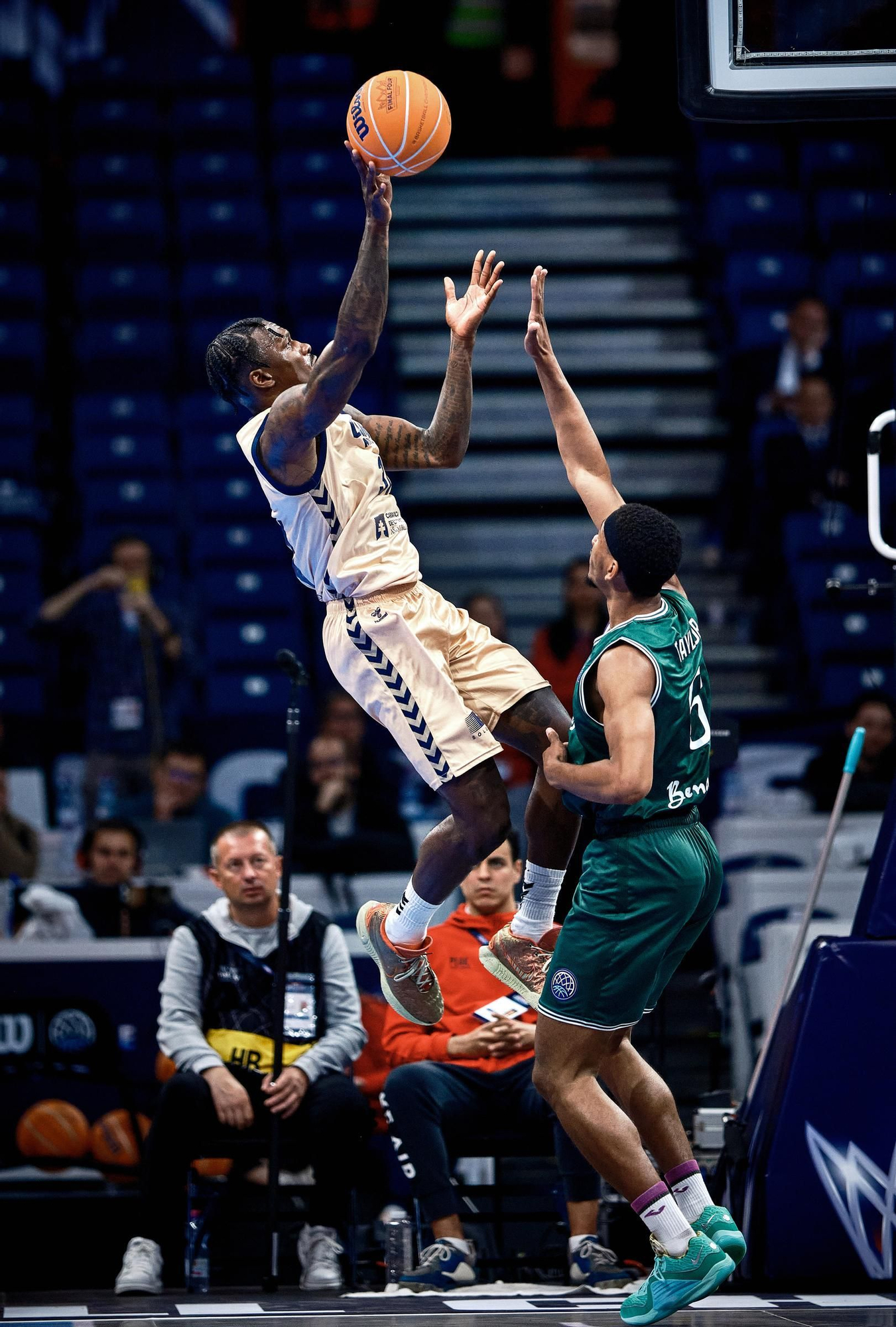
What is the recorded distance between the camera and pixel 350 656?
16.9 feet

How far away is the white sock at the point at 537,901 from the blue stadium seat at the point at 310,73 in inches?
484

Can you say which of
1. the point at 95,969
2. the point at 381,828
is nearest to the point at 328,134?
the point at 381,828

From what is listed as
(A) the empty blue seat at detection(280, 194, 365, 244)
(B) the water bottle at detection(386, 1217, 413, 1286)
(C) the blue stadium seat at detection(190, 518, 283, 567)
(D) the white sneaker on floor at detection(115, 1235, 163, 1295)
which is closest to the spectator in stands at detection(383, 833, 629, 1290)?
(B) the water bottle at detection(386, 1217, 413, 1286)

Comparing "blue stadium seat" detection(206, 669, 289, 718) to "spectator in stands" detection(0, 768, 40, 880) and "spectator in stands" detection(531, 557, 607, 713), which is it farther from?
"spectator in stands" detection(0, 768, 40, 880)

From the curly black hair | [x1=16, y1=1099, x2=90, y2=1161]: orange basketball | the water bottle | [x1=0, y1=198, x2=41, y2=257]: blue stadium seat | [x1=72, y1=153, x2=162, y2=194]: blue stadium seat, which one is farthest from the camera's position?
[x1=72, y1=153, x2=162, y2=194]: blue stadium seat

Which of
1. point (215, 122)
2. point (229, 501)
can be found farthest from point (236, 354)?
point (215, 122)

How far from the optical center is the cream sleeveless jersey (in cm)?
514

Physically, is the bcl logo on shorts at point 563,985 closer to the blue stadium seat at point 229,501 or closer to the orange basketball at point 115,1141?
the orange basketball at point 115,1141

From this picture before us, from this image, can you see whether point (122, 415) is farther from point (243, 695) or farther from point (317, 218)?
point (243, 695)

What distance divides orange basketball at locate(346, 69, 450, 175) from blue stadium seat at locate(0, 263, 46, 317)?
965 centimetres

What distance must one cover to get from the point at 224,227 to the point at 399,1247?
10.5 metres

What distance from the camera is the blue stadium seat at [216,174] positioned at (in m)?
15.0

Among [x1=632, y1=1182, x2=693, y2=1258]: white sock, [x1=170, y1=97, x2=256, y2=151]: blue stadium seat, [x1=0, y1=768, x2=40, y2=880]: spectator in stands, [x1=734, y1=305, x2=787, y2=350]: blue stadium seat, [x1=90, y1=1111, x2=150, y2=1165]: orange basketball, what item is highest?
[x1=170, y1=97, x2=256, y2=151]: blue stadium seat

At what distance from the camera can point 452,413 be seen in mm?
5332
